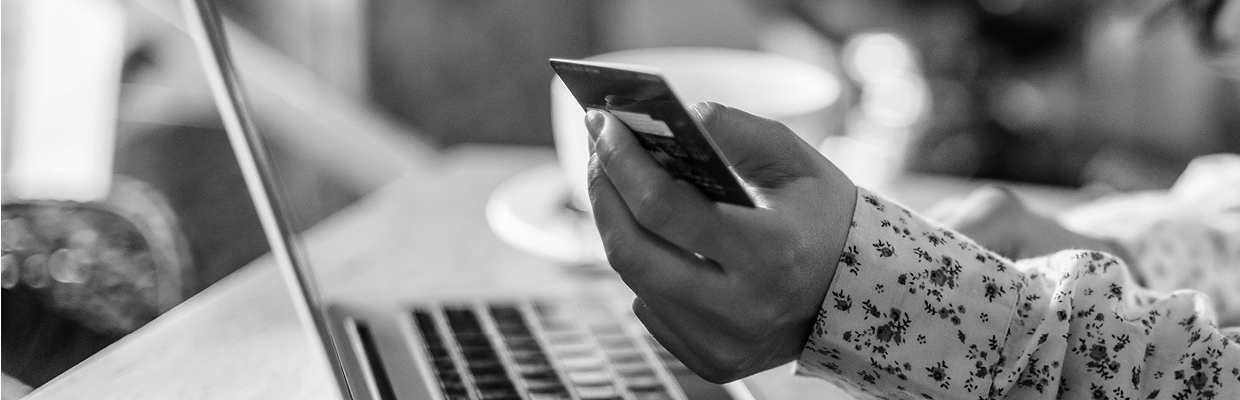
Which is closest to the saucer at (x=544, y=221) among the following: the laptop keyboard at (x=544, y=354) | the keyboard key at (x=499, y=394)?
the laptop keyboard at (x=544, y=354)

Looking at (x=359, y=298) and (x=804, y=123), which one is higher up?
(x=804, y=123)

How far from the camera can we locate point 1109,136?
63.2 inches

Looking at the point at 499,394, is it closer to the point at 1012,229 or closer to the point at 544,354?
the point at 544,354

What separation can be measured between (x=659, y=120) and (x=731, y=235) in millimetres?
48

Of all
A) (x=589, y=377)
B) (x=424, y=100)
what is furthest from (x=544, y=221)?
(x=424, y=100)

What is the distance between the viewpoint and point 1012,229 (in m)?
0.54

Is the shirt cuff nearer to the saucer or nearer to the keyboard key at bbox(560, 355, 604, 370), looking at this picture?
the keyboard key at bbox(560, 355, 604, 370)

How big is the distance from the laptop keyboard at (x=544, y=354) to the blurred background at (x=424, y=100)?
151 millimetres

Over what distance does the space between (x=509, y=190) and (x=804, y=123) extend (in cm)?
28

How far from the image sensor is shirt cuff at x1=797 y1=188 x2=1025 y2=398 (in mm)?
340

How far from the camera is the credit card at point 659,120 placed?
28 cm

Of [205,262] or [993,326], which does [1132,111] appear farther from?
[205,262]

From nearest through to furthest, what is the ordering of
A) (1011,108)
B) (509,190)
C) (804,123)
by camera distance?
1. (804,123)
2. (509,190)
3. (1011,108)

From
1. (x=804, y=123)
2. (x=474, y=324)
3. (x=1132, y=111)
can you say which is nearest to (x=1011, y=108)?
(x=1132, y=111)
